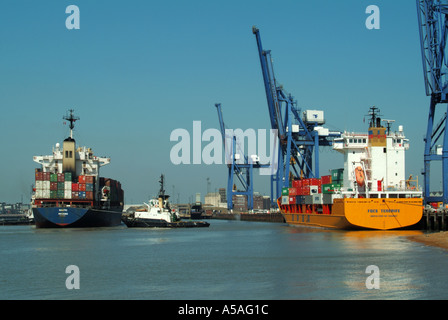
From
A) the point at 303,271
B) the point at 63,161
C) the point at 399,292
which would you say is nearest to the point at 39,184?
the point at 63,161

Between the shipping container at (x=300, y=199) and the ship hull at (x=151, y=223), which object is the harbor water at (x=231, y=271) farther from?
the ship hull at (x=151, y=223)

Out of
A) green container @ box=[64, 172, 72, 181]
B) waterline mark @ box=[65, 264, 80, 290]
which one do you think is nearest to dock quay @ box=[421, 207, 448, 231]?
waterline mark @ box=[65, 264, 80, 290]

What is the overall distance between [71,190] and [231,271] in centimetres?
4389

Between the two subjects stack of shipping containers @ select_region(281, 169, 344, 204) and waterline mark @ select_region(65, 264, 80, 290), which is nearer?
waterline mark @ select_region(65, 264, 80, 290)

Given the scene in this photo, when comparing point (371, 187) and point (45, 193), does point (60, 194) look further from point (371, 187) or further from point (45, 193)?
point (371, 187)

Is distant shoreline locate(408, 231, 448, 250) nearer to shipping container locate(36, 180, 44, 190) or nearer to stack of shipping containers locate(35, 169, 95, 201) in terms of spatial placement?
stack of shipping containers locate(35, 169, 95, 201)

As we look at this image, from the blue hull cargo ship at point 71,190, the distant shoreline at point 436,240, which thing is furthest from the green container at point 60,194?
the distant shoreline at point 436,240

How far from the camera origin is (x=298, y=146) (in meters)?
84.8

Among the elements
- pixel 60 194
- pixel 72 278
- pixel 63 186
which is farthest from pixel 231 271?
pixel 63 186

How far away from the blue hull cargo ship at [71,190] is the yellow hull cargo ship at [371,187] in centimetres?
2679

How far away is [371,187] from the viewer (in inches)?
1955

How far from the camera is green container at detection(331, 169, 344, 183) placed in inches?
2109

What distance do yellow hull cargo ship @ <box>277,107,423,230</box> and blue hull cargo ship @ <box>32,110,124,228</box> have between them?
26.8 meters

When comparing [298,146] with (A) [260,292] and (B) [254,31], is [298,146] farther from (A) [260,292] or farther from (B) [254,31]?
(A) [260,292]
